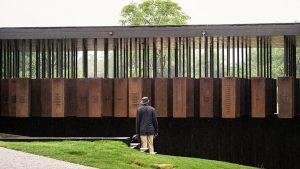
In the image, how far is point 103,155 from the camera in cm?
1276

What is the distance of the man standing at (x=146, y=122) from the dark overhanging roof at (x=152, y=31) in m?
4.39

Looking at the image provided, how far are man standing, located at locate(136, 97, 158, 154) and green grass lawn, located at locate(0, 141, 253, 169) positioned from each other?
4.95 feet

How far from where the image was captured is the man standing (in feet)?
51.8

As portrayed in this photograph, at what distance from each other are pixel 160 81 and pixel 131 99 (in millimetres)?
1101

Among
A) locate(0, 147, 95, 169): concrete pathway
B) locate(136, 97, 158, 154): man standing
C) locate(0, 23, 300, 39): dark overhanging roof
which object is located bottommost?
locate(0, 147, 95, 169): concrete pathway

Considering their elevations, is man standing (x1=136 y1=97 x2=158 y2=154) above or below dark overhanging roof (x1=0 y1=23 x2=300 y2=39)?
below

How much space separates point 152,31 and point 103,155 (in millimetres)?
7785

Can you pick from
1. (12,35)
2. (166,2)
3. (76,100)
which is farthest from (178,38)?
(166,2)

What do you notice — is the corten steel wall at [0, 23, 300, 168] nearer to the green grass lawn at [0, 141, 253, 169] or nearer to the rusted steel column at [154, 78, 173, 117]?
the rusted steel column at [154, 78, 173, 117]

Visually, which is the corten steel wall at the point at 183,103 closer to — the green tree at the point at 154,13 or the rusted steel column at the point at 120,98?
the rusted steel column at the point at 120,98

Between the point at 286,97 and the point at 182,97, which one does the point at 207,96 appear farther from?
the point at 286,97

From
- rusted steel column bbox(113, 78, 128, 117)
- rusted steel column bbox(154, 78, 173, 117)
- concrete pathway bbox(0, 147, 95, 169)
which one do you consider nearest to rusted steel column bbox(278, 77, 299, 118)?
rusted steel column bbox(154, 78, 173, 117)

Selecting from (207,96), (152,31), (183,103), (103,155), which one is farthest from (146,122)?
(152,31)

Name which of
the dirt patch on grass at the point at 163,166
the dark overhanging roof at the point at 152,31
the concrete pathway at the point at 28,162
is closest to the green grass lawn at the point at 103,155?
the dirt patch on grass at the point at 163,166
